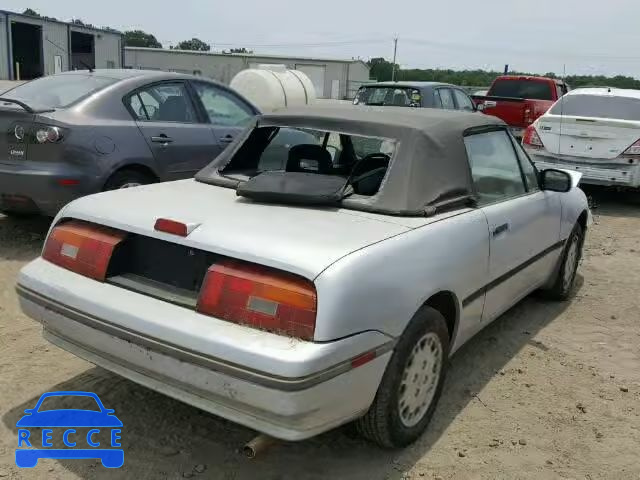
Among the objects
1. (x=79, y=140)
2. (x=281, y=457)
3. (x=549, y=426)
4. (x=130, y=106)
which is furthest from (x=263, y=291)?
(x=130, y=106)

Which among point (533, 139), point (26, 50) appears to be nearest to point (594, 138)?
point (533, 139)

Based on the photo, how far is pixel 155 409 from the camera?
10.1ft

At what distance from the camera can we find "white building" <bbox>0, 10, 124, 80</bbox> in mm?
38000

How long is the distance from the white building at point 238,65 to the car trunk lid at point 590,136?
1424 inches

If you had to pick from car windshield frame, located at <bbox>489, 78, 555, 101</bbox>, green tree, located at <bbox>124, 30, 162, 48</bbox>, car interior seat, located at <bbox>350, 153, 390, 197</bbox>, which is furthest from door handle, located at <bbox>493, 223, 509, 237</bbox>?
green tree, located at <bbox>124, 30, 162, 48</bbox>

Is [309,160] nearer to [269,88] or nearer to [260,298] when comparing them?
[260,298]

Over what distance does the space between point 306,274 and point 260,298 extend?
197 mm

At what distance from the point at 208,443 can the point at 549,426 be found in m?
1.67

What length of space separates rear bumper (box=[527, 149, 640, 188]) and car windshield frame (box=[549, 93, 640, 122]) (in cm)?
78

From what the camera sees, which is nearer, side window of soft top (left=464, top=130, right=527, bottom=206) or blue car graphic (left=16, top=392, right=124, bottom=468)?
blue car graphic (left=16, top=392, right=124, bottom=468)

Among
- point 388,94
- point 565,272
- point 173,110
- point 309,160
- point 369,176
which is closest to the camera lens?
point 369,176

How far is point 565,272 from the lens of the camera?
4.82 metres

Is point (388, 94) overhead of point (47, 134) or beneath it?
overhead

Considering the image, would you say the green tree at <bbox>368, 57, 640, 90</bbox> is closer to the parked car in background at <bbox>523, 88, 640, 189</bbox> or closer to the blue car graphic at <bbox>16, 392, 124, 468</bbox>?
the parked car in background at <bbox>523, 88, 640, 189</bbox>
